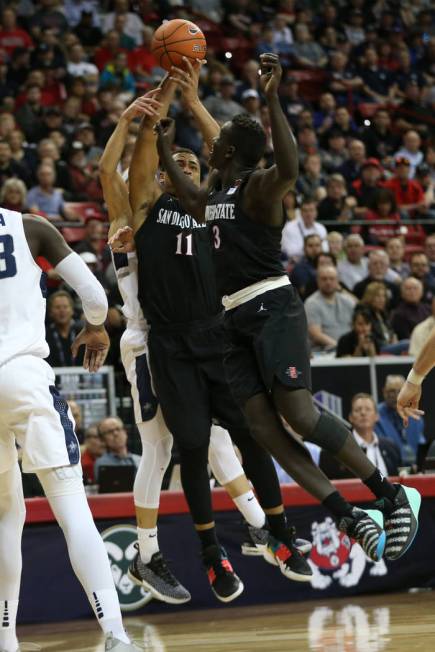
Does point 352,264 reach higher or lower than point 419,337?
higher

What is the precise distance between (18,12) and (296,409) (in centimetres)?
1296

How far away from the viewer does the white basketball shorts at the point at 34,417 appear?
4898 millimetres

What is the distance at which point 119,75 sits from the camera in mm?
16078

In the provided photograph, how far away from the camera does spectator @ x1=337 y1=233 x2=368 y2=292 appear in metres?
13.1

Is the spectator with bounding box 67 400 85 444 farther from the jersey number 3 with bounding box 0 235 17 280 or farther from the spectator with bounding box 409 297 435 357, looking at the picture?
the jersey number 3 with bounding box 0 235 17 280

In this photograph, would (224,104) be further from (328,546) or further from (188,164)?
(188,164)

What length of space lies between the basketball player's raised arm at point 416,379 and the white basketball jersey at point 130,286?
5.73ft

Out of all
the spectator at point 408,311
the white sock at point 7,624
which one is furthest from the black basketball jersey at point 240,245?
the spectator at point 408,311

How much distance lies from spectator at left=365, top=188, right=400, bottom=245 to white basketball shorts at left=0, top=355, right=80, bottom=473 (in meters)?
9.94

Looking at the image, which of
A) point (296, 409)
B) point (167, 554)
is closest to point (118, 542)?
point (167, 554)

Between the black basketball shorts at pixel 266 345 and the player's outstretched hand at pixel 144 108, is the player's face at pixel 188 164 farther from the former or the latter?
the black basketball shorts at pixel 266 345

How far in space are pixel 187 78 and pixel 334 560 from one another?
3.41m

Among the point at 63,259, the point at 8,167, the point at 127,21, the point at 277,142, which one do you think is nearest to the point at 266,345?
the point at 277,142

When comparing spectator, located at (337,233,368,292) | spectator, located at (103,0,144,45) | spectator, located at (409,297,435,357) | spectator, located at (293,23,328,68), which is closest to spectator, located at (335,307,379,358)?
spectator, located at (409,297,435,357)
